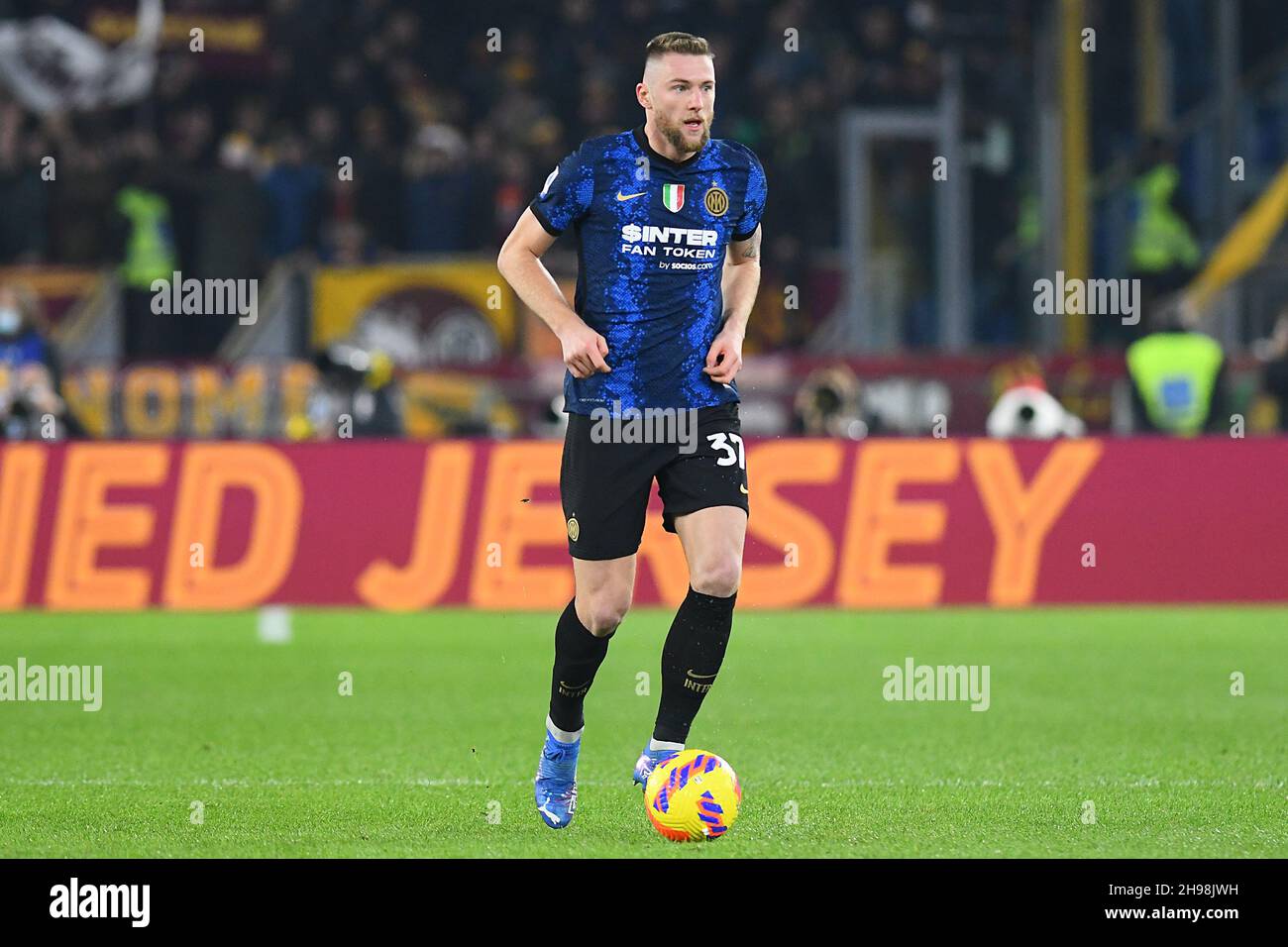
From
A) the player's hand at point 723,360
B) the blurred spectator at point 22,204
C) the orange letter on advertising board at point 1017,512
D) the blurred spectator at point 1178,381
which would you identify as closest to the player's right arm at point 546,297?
the player's hand at point 723,360

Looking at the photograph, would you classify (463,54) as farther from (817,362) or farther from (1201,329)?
(1201,329)

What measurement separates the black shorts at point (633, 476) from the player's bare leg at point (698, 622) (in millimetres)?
68

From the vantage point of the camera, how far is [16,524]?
48.4 ft

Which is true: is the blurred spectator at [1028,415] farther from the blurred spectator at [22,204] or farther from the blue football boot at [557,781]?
the blue football boot at [557,781]

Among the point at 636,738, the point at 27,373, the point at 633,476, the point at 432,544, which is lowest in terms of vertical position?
the point at 636,738

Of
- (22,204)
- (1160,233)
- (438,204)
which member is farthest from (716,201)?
(22,204)

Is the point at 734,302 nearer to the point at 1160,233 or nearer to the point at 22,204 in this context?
the point at 1160,233

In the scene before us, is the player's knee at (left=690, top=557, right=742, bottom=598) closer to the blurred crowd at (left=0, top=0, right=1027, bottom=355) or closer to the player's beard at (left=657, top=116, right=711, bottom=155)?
the player's beard at (left=657, top=116, right=711, bottom=155)

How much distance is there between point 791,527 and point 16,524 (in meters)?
4.88

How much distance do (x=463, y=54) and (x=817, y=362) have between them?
5.85 m

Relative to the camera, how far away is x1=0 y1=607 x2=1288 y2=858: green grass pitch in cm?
696

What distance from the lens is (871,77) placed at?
21719 mm

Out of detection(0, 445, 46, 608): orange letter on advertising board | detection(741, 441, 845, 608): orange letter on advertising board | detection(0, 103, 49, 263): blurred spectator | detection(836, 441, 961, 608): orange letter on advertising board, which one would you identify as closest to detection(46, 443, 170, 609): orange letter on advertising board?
detection(0, 445, 46, 608): orange letter on advertising board

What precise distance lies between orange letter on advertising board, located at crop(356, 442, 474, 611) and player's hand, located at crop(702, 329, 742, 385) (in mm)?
7745
